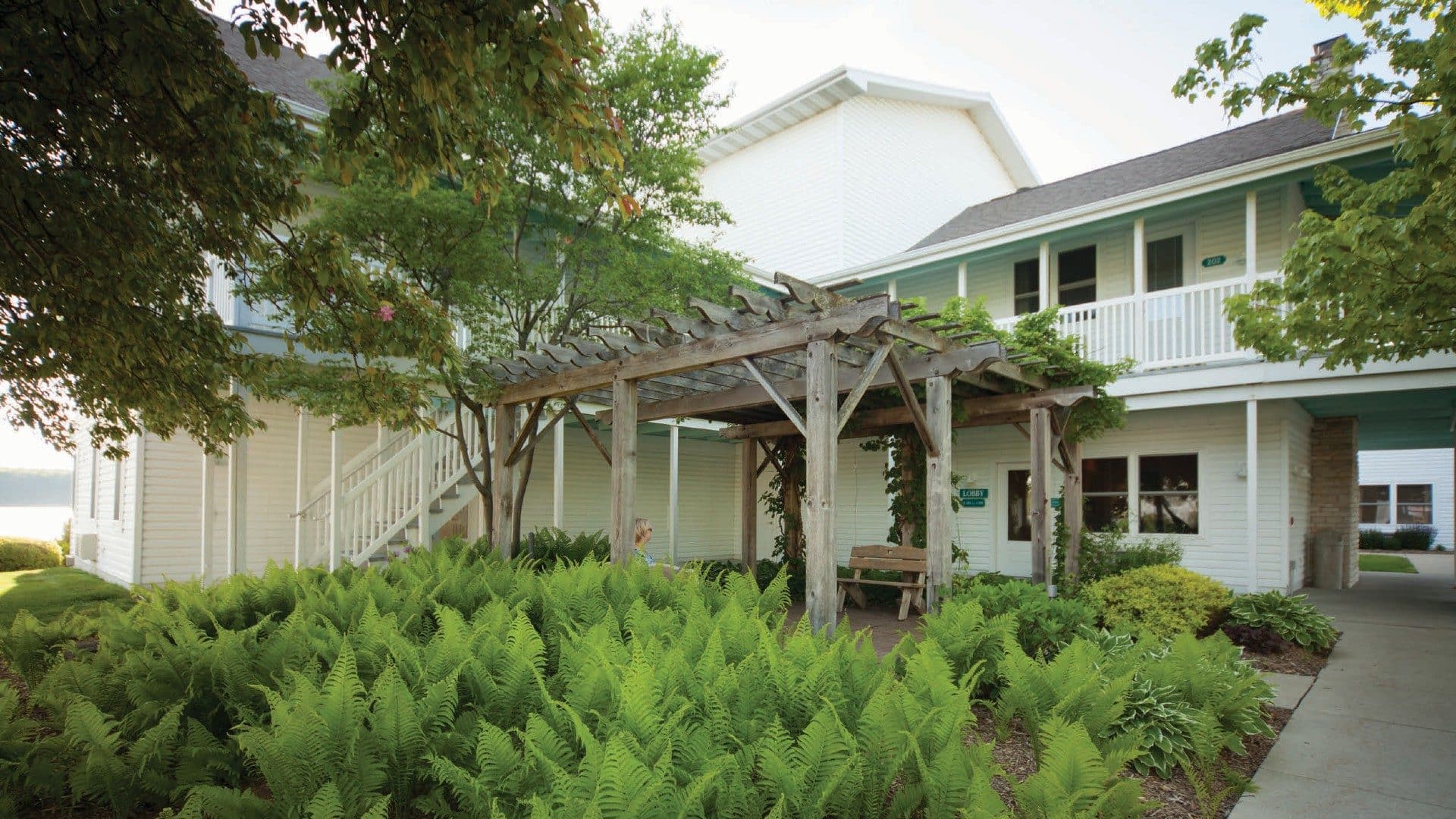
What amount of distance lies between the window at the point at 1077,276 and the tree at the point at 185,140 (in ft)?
41.4

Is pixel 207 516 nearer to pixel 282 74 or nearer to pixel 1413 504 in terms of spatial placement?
pixel 282 74

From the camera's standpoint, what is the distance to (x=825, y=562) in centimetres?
587

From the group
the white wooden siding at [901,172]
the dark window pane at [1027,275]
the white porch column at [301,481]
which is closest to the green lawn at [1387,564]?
the dark window pane at [1027,275]

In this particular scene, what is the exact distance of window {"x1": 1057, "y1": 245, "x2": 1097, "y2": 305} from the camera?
14.7 meters

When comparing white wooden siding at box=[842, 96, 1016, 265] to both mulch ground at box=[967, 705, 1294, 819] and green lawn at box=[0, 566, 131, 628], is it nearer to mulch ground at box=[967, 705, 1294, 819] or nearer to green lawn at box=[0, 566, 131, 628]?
mulch ground at box=[967, 705, 1294, 819]

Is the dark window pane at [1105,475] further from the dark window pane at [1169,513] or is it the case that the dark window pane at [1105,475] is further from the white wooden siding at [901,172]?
the white wooden siding at [901,172]

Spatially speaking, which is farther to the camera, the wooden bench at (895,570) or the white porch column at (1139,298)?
the white porch column at (1139,298)

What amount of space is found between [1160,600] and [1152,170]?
9745 millimetres

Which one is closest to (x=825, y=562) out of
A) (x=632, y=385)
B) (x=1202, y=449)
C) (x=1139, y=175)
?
(x=632, y=385)

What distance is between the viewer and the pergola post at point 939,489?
7.43m

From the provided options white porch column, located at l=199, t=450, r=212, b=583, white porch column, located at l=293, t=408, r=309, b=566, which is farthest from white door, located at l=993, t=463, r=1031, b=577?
white porch column, located at l=199, t=450, r=212, b=583

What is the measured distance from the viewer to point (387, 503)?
37.8 feet

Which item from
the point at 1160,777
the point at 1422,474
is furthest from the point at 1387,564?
the point at 1160,777

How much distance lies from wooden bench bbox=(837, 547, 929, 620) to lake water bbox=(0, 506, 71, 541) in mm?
19635
